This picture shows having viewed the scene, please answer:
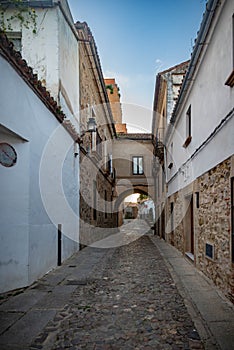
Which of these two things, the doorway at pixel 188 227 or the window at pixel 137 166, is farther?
the window at pixel 137 166

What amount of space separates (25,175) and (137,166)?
18318mm

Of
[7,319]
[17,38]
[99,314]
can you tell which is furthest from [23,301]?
[17,38]

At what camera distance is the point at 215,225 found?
Answer: 5621 millimetres

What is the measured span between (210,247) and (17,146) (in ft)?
12.4

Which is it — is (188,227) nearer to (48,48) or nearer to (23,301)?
(23,301)

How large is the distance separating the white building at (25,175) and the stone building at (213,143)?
307 centimetres

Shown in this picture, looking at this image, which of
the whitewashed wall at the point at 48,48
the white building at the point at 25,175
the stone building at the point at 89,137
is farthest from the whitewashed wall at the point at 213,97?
the stone building at the point at 89,137

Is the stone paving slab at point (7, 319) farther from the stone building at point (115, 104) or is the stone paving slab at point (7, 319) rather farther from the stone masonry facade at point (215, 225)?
the stone building at point (115, 104)

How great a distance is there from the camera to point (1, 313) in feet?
13.6

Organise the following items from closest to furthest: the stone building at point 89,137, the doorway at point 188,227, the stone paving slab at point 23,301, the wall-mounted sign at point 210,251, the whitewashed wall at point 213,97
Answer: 1. the stone paving slab at point 23,301
2. the whitewashed wall at point 213,97
3. the wall-mounted sign at point 210,251
4. the doorway at point 188,227
5. the stone building at point 89,137

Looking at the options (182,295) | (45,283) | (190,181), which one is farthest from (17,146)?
(190,181)

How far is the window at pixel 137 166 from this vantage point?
23.5 meters

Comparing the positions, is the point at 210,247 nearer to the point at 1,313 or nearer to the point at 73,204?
the point at 1,313

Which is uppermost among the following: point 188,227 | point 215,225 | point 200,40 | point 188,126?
point 200,40
